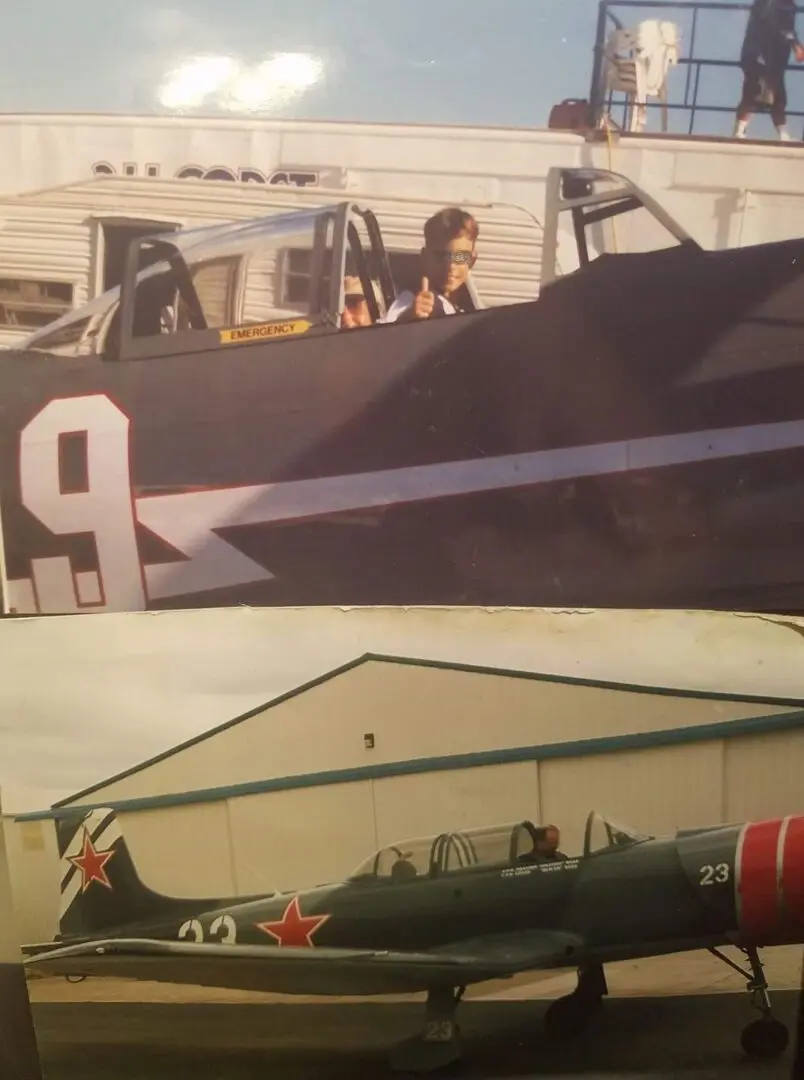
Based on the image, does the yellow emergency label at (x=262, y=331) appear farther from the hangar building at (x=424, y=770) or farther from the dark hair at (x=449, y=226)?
the hangar building at (x=424, y=770)

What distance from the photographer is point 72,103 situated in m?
1.65

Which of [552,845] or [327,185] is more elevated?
[327,185]

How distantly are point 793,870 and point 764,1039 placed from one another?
0.35m

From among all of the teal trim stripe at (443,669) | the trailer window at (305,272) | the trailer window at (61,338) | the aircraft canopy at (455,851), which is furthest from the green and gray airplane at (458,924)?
the trailer window at (305,272)

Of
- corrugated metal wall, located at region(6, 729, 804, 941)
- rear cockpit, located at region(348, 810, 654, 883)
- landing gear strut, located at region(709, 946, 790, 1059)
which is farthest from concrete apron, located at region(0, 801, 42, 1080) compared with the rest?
landing gear strut, located at region(709, 946, 790, 1059)

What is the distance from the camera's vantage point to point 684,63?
1.61 meters

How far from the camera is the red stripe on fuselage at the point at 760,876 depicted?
1.61 m

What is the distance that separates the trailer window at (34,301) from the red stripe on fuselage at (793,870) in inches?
59.8

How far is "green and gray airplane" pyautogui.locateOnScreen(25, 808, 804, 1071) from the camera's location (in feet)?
5.47

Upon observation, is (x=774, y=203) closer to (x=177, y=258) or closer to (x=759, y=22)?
(x=759, y=22)

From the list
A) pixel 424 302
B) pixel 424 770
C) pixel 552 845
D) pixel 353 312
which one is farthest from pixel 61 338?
pixel 552 845

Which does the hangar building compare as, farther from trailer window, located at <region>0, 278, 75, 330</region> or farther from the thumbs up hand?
trailer window, located at <region>0, 278, 75, 330</region>

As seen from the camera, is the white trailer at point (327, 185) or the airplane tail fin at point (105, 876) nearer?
the white trailer at point (327, 185)

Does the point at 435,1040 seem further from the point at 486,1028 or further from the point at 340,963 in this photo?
the point at 340,963
